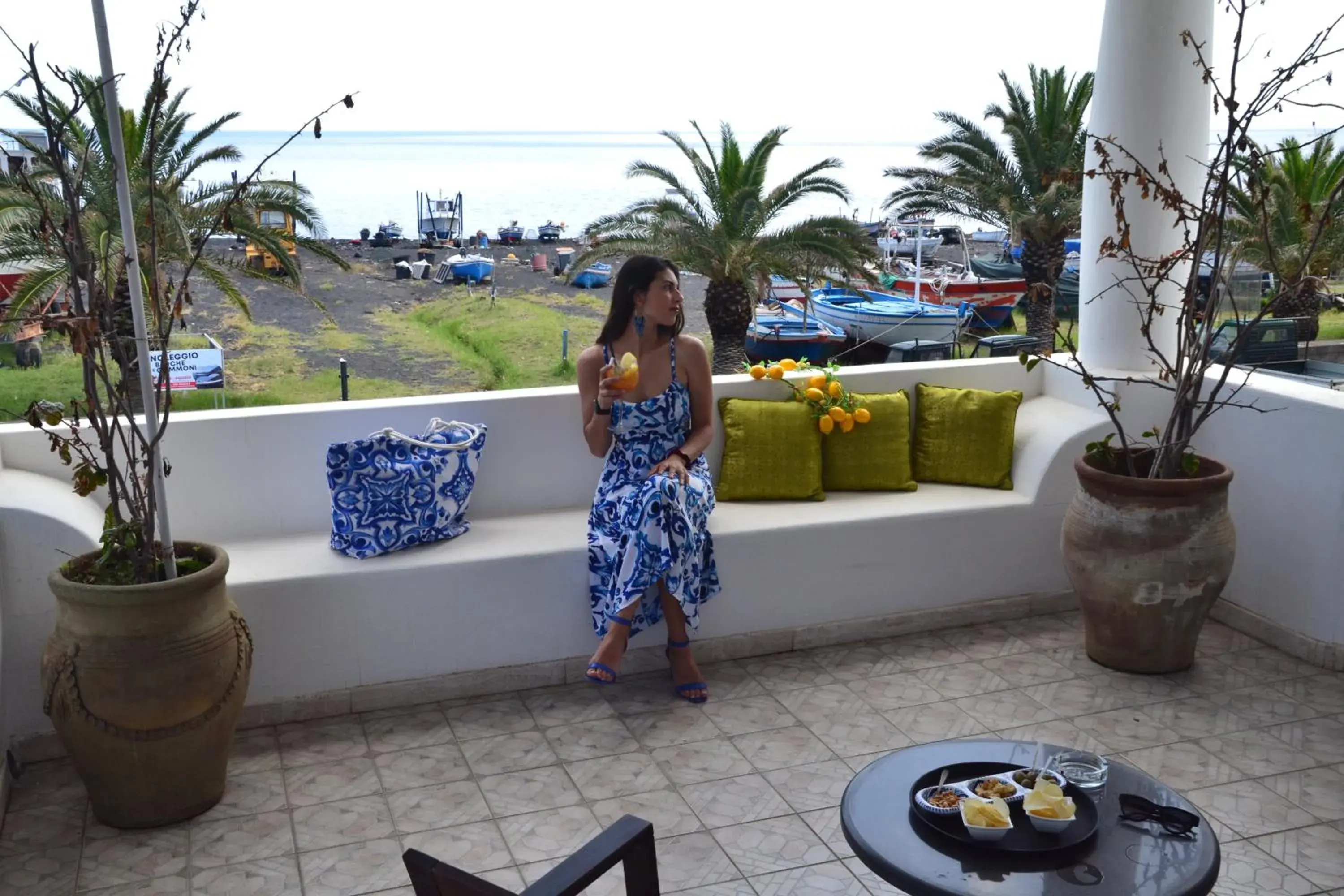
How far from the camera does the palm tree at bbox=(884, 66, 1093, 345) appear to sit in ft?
47.1

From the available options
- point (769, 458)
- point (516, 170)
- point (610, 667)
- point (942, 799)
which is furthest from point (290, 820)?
point (516, 170)

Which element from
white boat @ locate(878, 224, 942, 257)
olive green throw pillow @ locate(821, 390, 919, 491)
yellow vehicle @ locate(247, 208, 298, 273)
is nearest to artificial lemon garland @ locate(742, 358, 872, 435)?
olive green throw pillow @ locate(821, 390, 919, 491)

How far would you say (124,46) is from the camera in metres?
3.02

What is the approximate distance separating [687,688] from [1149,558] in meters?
1.58

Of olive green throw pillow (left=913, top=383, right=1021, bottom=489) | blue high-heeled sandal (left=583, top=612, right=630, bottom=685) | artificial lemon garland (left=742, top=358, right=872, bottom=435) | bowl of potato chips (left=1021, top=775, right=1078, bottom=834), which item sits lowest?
blue high-heeled sandal (left=583, top=612, right=630, bottom=685)

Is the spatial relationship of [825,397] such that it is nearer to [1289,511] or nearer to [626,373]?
[626,373]

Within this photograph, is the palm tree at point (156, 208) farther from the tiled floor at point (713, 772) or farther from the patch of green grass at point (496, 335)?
the patch of green grass at point (496, 335)

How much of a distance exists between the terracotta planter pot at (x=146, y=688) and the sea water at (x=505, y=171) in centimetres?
204

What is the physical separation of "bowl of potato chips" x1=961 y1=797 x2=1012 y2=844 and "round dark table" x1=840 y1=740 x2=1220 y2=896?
28mm

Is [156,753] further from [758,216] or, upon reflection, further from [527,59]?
[527,59]

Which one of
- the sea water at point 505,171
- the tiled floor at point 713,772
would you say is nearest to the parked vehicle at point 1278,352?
the tiled floor at point 713,772

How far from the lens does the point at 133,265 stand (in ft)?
9.60

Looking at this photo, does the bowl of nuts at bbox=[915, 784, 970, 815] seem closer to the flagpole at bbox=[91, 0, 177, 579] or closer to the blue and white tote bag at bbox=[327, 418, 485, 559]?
the flagpole at bbox=[91, 0, 177, 579]

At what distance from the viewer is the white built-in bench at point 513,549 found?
3828 mm
